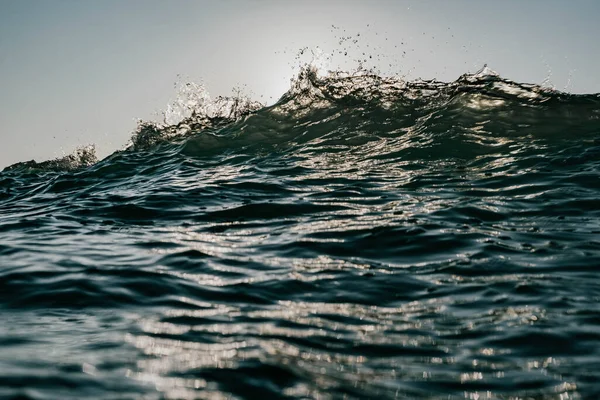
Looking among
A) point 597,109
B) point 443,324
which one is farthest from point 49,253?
point 597,109

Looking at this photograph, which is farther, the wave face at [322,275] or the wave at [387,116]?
the wave at [387,116]

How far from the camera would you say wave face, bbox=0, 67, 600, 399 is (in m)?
3.34

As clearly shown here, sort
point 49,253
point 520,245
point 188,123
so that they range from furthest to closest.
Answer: point 188,123, point 49,253, point 520,245

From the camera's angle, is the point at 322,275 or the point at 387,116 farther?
the point at 387,116

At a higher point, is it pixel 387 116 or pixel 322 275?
pixel 387 116

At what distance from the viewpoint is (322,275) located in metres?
5.28

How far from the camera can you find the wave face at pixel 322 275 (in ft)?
11.0

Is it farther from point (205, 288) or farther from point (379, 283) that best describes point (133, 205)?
point (379, 283)

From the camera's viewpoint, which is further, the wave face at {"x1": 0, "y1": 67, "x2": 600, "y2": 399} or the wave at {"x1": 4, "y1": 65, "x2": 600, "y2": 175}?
the wave at {"x1": 4, "y1": 65, "x2": 600, "y2": 175}

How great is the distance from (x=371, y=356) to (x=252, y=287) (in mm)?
1629

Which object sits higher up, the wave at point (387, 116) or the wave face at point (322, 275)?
the wave at point (387, 116)

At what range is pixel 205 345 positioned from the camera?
3770 millimetres

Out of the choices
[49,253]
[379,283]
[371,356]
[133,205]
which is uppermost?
[133,205]

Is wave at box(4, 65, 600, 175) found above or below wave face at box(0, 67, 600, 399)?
above
